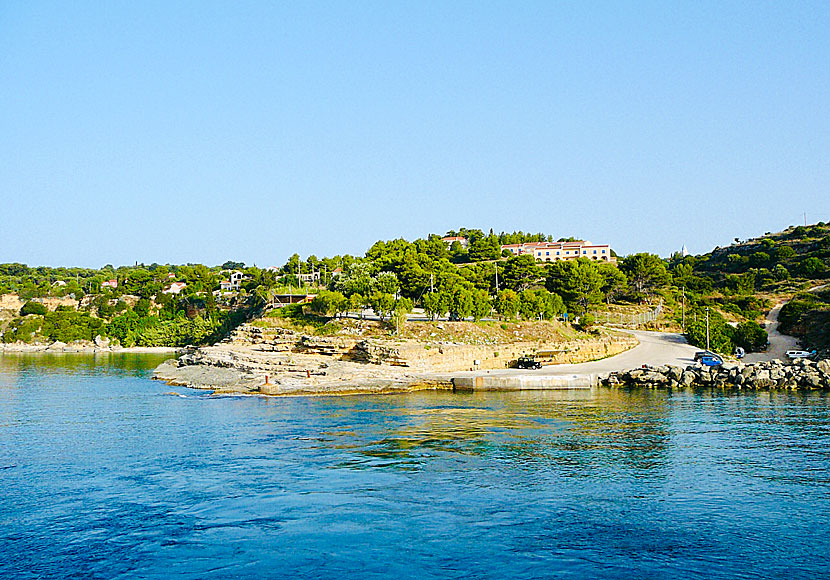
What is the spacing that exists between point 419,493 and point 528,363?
24.1 m

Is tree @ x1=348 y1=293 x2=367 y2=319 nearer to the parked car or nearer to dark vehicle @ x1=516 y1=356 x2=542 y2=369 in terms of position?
dark vehicle @ x1=516 y1=356 x2=542 y2=369

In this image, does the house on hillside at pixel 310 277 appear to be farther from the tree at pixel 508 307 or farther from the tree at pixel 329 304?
the tree at pixel 508 307

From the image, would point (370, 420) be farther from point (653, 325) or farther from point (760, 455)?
point (653, 325)

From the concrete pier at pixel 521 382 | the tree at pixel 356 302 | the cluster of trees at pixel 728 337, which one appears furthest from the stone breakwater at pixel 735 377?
the tree at pixel 356 302

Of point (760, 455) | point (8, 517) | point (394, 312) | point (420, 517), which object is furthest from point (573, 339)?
point (8, 517)

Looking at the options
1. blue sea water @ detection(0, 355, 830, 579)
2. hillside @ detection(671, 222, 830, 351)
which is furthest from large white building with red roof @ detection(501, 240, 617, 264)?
blue sea water @ detection(0, 355, 830, 579)

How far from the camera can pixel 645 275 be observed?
67.6 m

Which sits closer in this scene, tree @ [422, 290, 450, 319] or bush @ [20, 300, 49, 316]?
tree @ [422, 290, 450, 319]

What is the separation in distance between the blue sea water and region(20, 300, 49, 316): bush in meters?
68.8

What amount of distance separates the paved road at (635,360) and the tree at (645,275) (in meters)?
18.5

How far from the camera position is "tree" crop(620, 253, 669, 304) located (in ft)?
221

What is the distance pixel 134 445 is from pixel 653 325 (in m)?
46.0

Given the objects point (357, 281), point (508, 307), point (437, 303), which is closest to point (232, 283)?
point (357, 281)

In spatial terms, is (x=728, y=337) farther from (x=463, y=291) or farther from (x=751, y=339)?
(x=463, y=291)
